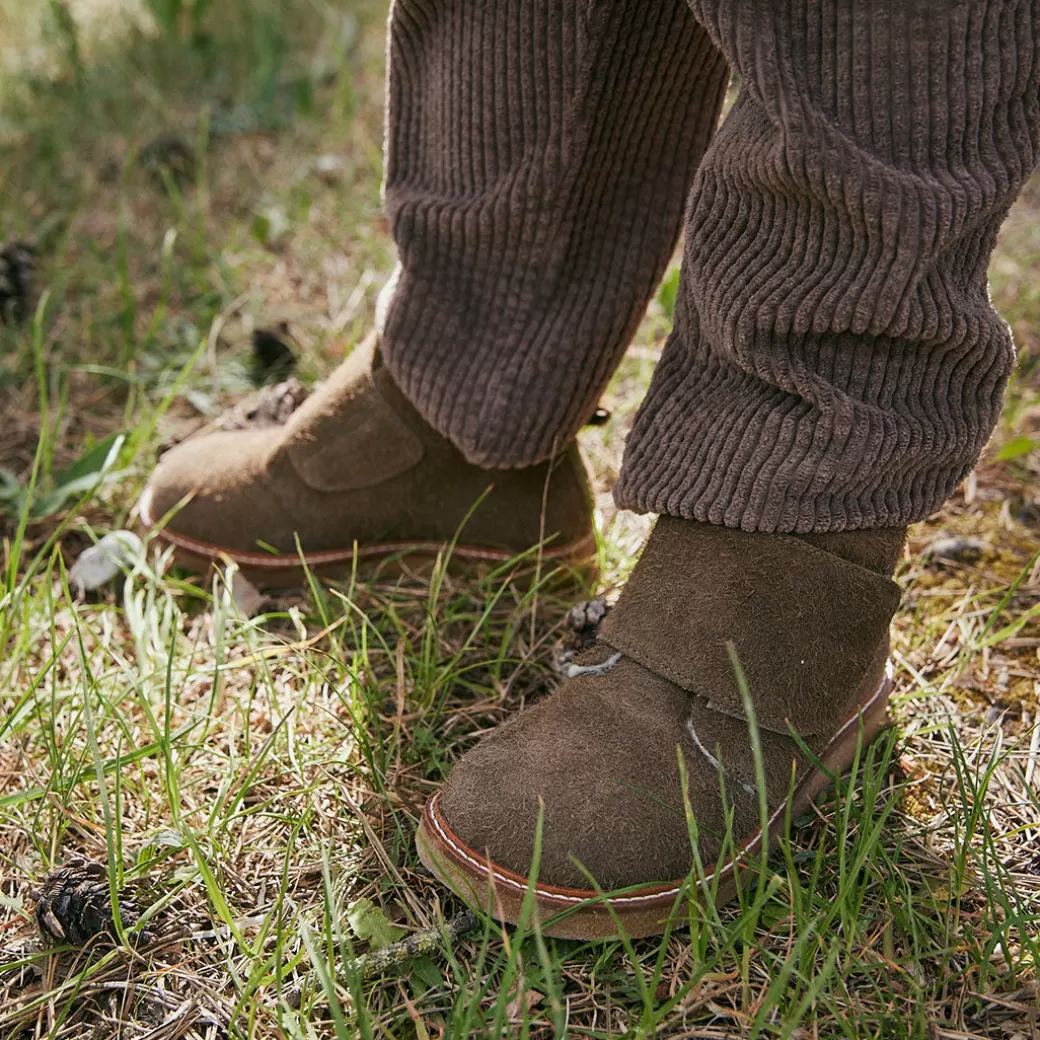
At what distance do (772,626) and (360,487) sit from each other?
575 millimetres

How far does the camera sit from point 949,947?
80 centimetres

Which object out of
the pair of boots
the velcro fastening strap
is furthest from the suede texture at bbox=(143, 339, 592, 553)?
the pair of boots

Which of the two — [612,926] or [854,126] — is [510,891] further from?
[854,126]

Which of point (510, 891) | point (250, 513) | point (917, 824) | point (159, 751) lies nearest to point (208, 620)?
point (250, 513)

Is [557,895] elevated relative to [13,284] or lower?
lower

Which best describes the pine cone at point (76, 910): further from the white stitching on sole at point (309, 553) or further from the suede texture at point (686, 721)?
the white stitching on sole at point (309, 553)

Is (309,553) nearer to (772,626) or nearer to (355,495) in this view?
(355,495)

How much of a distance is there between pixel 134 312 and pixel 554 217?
36.1 inches

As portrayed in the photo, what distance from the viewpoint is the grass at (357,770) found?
0.78m

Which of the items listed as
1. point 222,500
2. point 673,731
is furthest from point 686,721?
point 222,500

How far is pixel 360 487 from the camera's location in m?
→ 1.27

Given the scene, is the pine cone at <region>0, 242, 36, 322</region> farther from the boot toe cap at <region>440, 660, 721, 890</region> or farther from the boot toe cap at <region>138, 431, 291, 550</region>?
the boot toe cap at <region>440, 660, 721, 890</region>

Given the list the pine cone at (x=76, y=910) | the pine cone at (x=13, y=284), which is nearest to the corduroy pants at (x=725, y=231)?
the pine cone at (x=76, y=910)

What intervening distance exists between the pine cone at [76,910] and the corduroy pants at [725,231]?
56 centimetres
